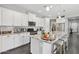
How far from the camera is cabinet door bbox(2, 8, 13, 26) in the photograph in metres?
4.10

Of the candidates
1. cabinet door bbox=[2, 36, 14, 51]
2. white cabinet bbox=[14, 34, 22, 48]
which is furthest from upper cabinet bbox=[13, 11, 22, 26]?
cabinet door bbox=[2, 36, 14, 51]

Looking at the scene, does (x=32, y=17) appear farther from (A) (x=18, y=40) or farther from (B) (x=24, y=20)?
(A) (x=18, y=40)

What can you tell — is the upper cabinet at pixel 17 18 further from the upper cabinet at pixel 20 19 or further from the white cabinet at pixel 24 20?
the white cabinet at pixel 24 20

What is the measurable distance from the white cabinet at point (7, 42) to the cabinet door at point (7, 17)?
2.06ft

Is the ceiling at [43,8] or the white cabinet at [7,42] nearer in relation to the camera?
the white cabinet at [7,42]

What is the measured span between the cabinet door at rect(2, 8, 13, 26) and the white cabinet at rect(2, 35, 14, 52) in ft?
2.06

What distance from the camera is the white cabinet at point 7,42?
3931 mm

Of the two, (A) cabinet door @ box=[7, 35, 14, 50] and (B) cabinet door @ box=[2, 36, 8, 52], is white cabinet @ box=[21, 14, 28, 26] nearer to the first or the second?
(A) cabinet door @ box=[7, 35, 14, 50]

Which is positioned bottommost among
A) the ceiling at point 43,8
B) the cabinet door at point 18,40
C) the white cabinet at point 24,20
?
the cabinet door at point 18,40

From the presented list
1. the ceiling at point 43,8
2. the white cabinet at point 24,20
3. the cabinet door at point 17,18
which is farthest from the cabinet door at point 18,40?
the ceiling at point 43,8

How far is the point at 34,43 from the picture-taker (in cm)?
350
